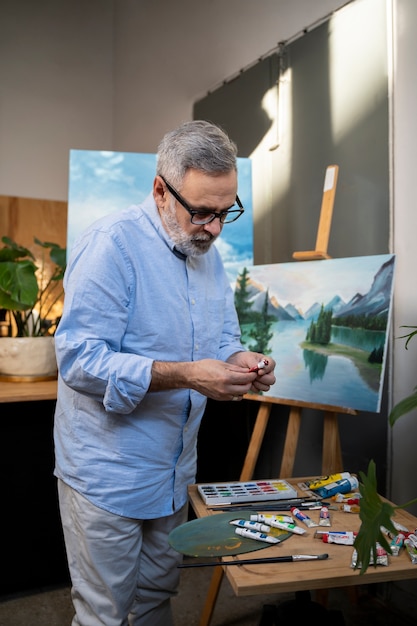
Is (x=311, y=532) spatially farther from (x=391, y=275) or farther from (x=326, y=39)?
(x=326, y=39)

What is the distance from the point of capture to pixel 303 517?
1.18m

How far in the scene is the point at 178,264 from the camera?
4.44 ft

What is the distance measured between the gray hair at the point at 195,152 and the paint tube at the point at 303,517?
763mm

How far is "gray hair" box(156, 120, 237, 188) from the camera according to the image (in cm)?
123

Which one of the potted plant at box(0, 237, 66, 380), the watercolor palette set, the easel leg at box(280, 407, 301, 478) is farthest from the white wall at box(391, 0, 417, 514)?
the potted plant at box(0, 237, 66, 380)

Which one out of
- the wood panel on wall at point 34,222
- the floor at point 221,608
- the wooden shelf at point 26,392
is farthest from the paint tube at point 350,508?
the wood panel on wall at point 34,222

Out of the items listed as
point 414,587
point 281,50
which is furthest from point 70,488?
point 281,50

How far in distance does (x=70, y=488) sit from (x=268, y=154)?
1884 mm

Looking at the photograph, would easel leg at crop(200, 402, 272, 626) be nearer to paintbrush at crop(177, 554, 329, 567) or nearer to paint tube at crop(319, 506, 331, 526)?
paint tube at crop(319, 506, 331, 526)

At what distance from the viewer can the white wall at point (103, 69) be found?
120 inches

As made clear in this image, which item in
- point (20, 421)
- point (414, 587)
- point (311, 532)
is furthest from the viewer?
point (20, 421)

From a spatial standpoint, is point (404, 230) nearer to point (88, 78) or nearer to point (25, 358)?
point (25, 358)

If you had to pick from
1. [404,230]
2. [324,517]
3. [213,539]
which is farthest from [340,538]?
[404,230]

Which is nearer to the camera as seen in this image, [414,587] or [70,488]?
[70,488]
